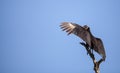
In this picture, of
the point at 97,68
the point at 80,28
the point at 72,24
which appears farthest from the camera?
the point at 72,24

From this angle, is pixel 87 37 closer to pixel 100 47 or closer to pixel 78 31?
pixel 78 31

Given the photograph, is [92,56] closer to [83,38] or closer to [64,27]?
[83,38]

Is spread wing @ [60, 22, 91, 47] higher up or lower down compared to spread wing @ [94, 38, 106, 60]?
higher up

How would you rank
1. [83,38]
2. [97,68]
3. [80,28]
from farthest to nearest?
[80,28] < [83,38] < [97,68]

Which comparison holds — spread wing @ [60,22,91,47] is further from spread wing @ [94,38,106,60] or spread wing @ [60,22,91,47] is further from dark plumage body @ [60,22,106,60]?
spread wing @ [94,38,106,60]

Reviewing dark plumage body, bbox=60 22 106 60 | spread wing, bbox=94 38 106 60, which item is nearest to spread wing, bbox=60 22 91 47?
dark plumage body, bbox=60 22 106 60

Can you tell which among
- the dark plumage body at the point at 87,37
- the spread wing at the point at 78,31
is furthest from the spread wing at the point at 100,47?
the spread wing at the point at 78,31

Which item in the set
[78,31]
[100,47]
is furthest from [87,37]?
[100,47]

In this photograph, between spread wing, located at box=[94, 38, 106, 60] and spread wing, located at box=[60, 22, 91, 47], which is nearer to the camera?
spread wing, located at box=[60, 22, 91, 47]

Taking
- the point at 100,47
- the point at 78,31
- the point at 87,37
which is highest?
the point at 78,31

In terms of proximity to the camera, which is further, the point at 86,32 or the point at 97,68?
the point at 86,32

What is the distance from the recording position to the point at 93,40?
5164mm

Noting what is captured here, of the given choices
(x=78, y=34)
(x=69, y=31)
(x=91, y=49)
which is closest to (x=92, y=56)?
(x=91, y=49)

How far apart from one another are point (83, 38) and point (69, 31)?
70 centimetres
